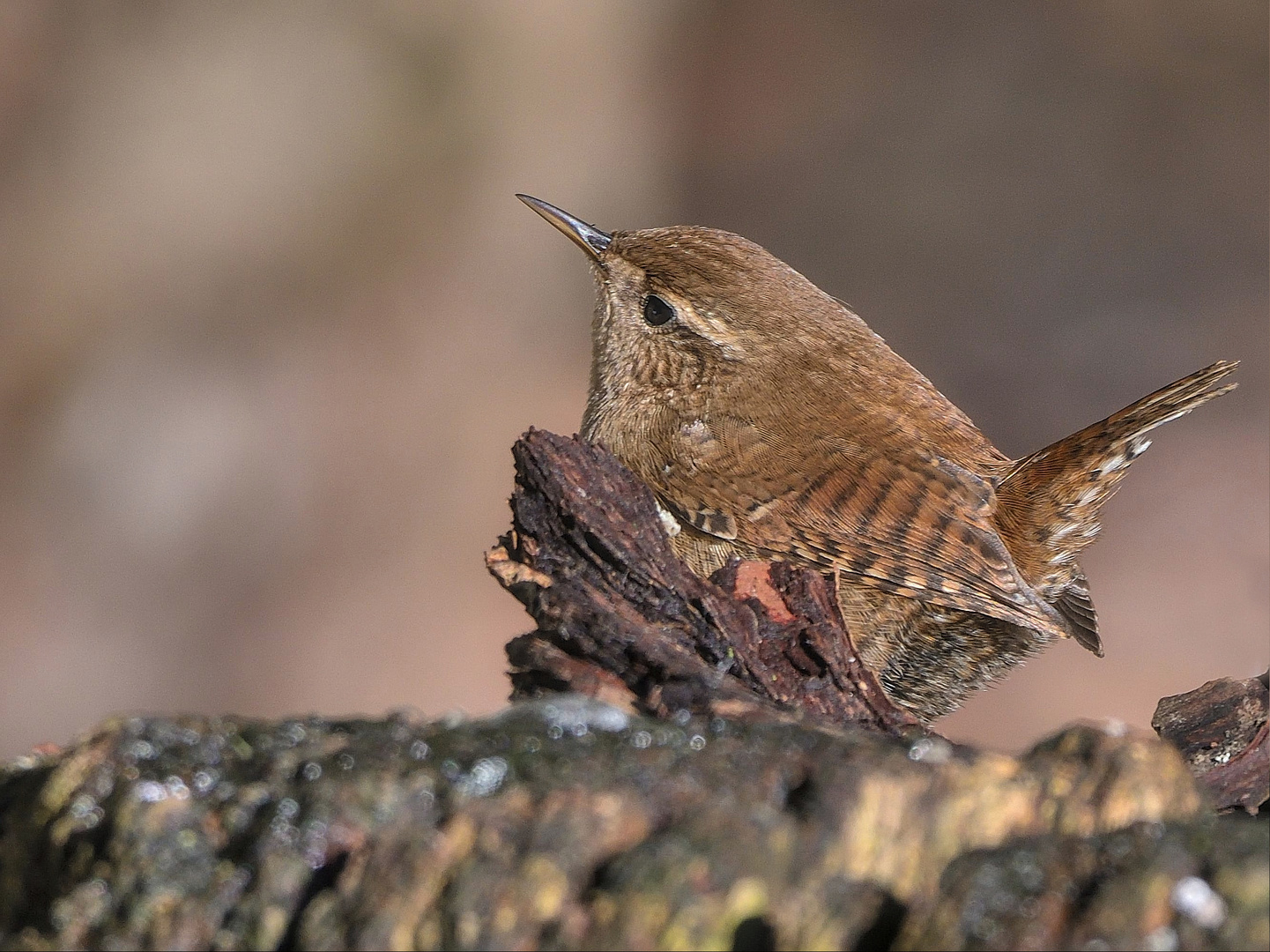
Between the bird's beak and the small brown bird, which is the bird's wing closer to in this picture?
the small brown bird

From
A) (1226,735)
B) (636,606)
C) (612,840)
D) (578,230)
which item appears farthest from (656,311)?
(612,840)

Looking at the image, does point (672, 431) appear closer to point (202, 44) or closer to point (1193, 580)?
point (1193, 580)

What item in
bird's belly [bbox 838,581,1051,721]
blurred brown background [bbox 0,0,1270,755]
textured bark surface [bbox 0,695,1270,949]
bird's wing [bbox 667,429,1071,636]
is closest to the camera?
textured bark surface [bbox 0,695,1270,949]

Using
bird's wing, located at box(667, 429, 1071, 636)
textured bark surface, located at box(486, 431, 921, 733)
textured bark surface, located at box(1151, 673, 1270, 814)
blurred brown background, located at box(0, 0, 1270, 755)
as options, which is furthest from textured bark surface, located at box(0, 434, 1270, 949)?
blurred brown background, located at box(0, 0, 1270, 755)

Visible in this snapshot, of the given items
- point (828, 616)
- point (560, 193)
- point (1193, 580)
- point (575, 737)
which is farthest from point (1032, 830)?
point (560, 193)

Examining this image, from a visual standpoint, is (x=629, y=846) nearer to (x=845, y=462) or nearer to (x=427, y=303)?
(x=845, y=462)

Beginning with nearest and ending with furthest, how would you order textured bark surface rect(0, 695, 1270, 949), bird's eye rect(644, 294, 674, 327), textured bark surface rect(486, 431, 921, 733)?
textured bark surface rect(0, 695, 1270, 949), textured bark surface rect(486, 431, 921, 733), bird's eye rect(644, 294, 674, 327)
